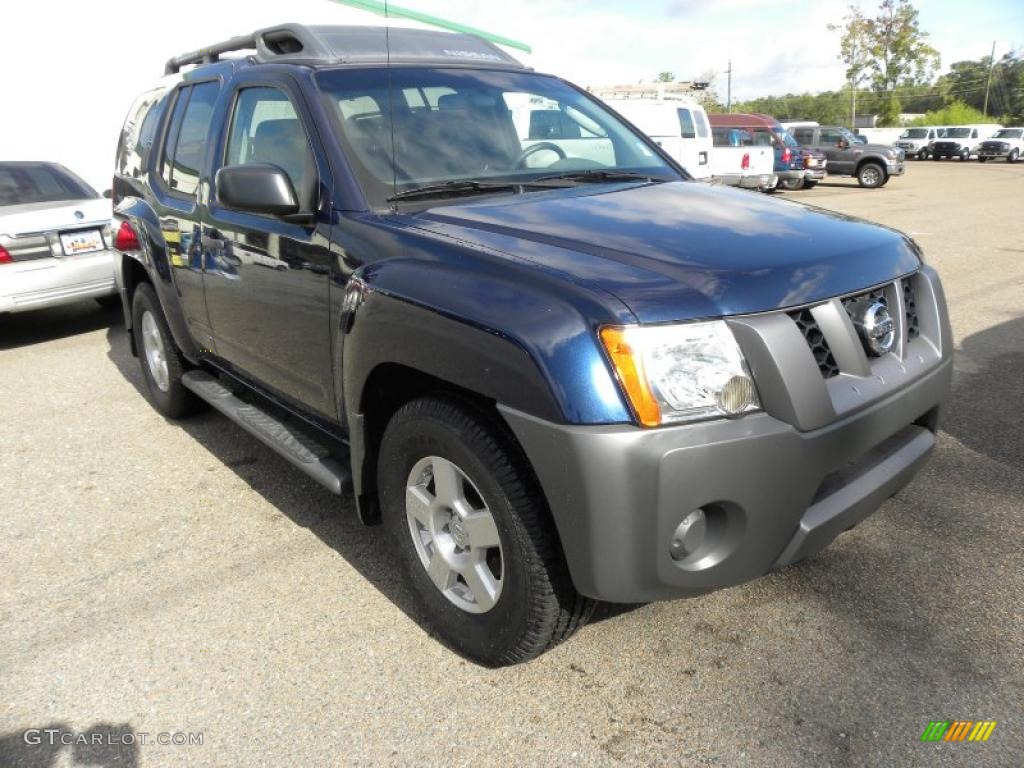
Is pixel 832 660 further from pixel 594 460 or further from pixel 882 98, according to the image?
pixel 882 98

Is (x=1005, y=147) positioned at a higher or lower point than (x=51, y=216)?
higher

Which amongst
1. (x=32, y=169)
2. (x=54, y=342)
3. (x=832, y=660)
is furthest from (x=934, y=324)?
(x=32, y=169)

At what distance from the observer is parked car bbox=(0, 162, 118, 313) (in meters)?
6.67

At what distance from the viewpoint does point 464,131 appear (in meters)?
3.16

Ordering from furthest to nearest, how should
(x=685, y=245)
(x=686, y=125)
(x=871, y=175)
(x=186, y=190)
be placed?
(x=871, y=175) → (x=686, y=125) → (x=186, y=190) → (x=685, y=245)

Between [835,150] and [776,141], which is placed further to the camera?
[835,150]

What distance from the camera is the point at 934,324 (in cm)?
263

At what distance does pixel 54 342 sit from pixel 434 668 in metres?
6.16

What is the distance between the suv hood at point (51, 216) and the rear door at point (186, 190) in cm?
316

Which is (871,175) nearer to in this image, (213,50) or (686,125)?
(686,125)


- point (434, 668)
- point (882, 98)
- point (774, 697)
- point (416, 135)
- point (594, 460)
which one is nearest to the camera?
Result: point (594, 460)

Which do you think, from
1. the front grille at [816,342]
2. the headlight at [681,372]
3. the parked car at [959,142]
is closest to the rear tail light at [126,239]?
the headlight at [681,372]

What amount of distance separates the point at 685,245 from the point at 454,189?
981 millimetres

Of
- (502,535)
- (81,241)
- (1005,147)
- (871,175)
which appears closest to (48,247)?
(81,241)
